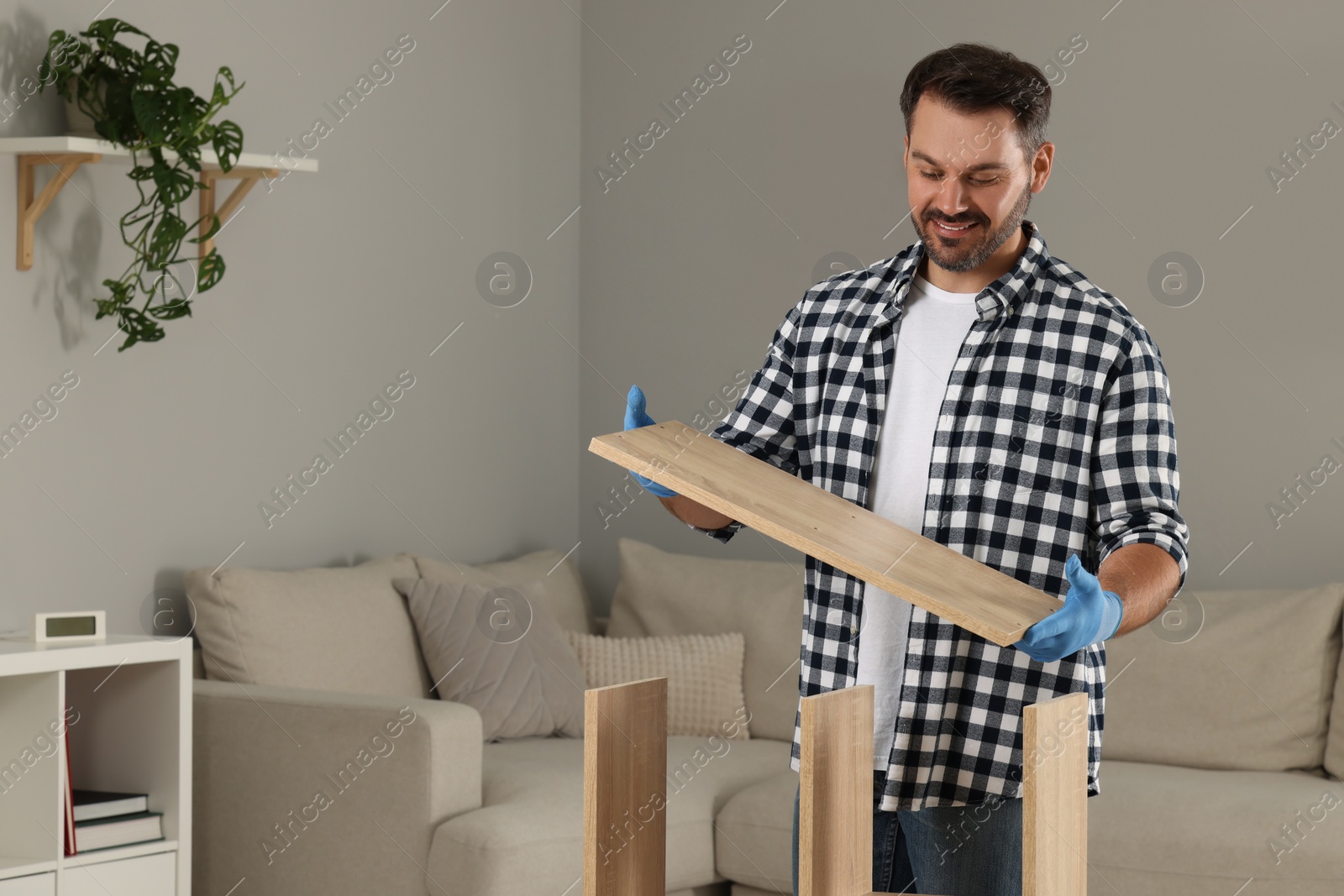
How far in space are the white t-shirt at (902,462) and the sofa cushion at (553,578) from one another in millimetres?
1972

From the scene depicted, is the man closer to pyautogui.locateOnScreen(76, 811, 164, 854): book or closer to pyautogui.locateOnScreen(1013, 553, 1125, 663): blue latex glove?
pyautogui.locateOnScreen(1013, 553, 1125, 663): blue latex glove

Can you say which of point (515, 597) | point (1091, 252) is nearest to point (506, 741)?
point (515, 597)

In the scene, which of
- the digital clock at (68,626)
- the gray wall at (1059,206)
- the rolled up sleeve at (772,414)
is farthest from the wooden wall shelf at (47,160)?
the rolled up sleeve at (772,414)

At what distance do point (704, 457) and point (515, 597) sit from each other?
2.06 meters

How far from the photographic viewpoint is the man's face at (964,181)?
130 cm

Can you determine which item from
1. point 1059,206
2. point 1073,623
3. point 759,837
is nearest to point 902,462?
point 1073,623

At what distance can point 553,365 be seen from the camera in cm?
387

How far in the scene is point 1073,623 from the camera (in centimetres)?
105

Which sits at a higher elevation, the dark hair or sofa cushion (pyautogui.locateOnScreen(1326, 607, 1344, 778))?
the dark hair

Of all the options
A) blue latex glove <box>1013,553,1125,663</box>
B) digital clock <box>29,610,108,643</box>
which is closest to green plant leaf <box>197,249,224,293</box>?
digital clock <box>29,610,108,643</box>

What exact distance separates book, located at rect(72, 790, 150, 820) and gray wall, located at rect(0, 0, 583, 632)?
1.22 ft

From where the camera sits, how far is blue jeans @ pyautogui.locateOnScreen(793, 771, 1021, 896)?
128cm

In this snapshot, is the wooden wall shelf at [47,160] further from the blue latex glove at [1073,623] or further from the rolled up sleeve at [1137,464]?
the blue latex glove at [1073,623]

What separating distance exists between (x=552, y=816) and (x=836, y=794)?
1.43 metres
